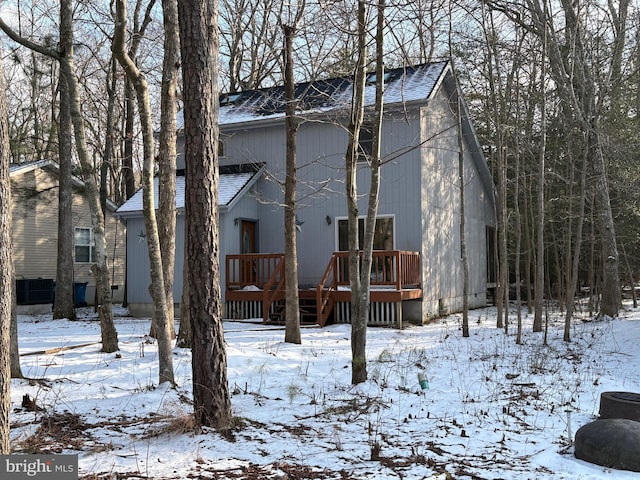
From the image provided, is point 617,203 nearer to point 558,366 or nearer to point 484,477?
point 558,366

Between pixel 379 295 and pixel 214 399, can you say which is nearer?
pixel 214 399

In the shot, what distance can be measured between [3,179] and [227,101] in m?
15.7

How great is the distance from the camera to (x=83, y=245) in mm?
22172

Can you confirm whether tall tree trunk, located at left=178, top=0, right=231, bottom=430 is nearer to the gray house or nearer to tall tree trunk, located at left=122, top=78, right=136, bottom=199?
the gray house

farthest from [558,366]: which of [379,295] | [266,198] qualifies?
[266,198]

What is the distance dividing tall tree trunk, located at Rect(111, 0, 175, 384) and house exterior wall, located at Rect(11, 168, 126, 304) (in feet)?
40.8

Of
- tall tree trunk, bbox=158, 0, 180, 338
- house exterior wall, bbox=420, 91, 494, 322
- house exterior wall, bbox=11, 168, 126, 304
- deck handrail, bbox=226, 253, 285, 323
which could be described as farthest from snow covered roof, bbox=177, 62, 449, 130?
house exterior wall, bbox=11, 168, 126, 304

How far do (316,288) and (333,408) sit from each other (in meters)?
8.19

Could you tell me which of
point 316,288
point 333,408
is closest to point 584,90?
point 316,288

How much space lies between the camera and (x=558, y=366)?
875cm

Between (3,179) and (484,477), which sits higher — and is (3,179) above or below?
above

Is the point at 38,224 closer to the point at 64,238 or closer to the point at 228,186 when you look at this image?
the point at 64,238

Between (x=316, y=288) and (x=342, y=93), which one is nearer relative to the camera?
(x=316, y=288)

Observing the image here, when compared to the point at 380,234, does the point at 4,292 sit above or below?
below
